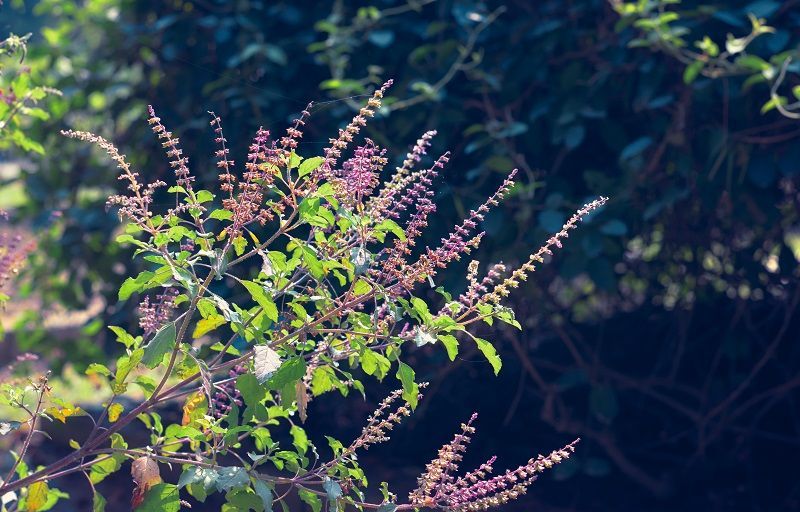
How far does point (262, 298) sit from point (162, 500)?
0.40 metres

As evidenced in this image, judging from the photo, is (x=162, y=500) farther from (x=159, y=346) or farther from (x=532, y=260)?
(x=532, y=260)

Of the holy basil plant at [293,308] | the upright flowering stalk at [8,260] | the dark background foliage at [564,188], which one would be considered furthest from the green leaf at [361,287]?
the dark background foliage at [564,188]

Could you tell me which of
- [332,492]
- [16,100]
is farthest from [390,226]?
[16,100]

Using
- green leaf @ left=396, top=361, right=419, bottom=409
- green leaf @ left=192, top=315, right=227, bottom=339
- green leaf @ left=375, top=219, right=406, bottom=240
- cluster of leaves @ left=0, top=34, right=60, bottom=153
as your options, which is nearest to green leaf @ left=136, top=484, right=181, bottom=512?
green leaf @ left=192, top=315, right=227, bottom=339

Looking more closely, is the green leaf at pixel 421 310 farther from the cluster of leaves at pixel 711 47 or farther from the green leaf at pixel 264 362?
the cluster of leaves at pixel 711 47

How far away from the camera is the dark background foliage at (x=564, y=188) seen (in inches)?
134

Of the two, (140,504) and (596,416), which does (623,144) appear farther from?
(140,504)

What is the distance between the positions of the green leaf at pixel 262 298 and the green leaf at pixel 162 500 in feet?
1.12

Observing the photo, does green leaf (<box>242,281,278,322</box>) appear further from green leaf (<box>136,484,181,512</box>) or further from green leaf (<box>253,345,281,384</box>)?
green leaf (<box>136,484,181,512</box>)

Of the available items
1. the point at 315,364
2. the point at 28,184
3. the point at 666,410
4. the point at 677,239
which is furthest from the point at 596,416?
the point at 28,184

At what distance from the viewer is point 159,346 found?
62.1 inches

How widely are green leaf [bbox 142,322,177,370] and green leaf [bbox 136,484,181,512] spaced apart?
0.80ft

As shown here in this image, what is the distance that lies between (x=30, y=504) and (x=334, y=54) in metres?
2.09

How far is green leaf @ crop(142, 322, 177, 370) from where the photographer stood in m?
1.57
